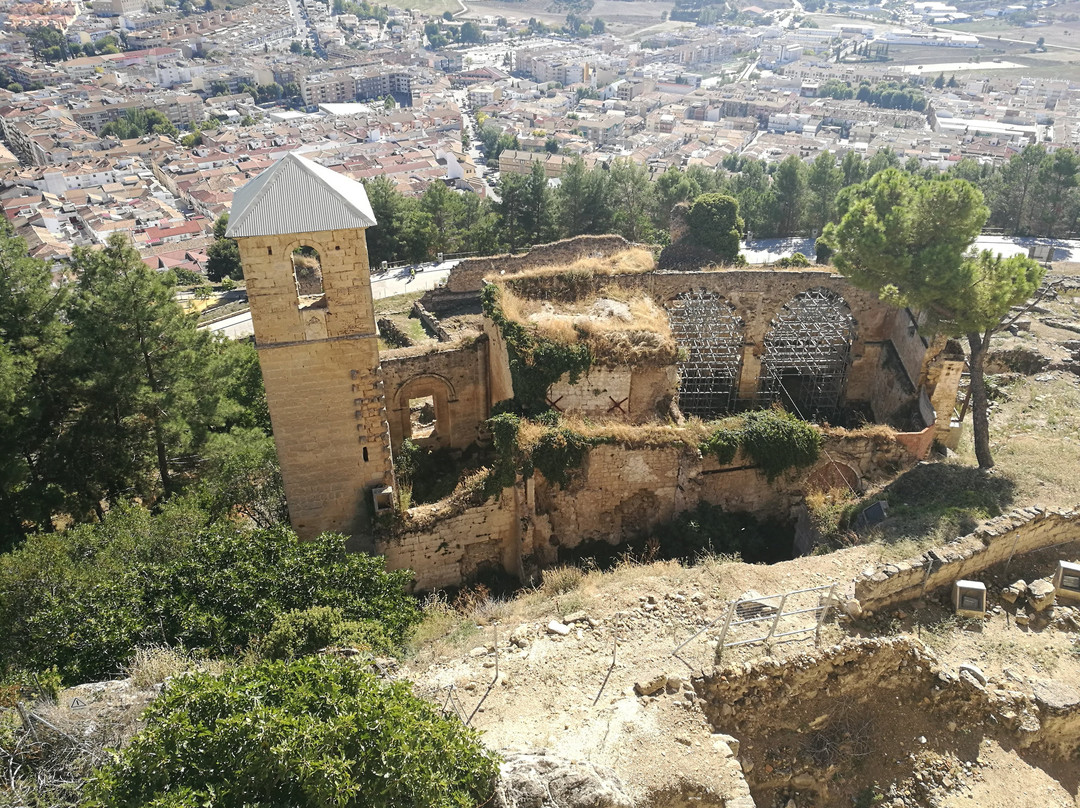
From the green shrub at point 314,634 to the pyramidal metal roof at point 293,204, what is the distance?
582cm

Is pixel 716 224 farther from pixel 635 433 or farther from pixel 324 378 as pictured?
pixel 324 378

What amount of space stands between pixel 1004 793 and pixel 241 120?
141591mm

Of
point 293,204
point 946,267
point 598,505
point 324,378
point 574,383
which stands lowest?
point 598,505

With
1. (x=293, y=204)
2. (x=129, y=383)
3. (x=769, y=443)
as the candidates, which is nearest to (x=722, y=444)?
(x=769, y=443)

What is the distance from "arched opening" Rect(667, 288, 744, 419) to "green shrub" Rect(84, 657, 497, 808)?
1488 centimetres

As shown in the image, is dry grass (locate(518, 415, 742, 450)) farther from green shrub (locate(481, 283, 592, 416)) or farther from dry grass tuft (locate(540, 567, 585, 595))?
dry grass tuft (locate(540, 567, 585, 595))

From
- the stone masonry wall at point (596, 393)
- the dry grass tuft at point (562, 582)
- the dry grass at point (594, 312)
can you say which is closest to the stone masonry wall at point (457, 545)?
the dry grass tuft at point (562, 582)

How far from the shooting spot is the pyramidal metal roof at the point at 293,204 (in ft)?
38.8

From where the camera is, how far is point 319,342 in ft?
42.3

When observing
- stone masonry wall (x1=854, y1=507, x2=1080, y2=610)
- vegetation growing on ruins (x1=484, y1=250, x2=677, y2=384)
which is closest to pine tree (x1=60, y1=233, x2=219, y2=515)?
vegetation growing on ruins (x1=484, y1=250, x2=677, y2=384)

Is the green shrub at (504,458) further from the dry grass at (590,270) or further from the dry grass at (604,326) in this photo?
the dry grass at (590,270)

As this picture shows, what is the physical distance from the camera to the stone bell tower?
39.4ft

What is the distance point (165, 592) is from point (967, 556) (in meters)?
11.1

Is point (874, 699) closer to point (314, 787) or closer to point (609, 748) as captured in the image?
point (609, 748)
